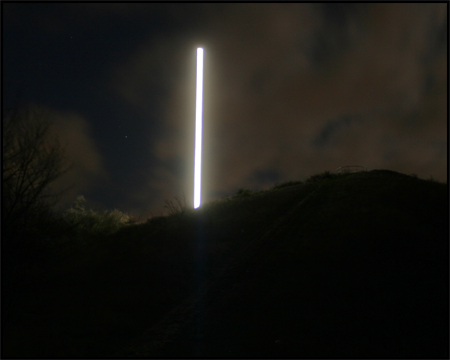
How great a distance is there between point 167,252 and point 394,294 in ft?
31.6

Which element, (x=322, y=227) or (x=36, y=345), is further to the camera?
(x=322, y=227)

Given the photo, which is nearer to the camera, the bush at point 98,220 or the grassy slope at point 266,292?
the grassy slope at point 266,292

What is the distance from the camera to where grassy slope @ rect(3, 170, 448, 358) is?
19.4ft

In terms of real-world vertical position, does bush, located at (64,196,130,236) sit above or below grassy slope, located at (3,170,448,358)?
above

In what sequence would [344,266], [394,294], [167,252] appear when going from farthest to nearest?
[167,252] < [344,266] < [394,294]

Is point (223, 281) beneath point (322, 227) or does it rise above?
beneath

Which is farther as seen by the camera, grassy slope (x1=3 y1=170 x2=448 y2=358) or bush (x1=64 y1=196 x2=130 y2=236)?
bush (x1=64 y1=196 x2=130 y2=236)

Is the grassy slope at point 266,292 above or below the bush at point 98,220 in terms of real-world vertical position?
below

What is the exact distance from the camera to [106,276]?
425 inches

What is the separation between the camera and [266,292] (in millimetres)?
8242

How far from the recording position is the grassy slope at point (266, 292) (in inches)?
233

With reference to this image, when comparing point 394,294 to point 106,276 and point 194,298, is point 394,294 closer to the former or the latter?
point 194,298

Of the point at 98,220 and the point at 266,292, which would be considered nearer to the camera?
the point at 266,292

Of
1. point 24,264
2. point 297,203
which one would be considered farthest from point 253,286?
point 297,203
